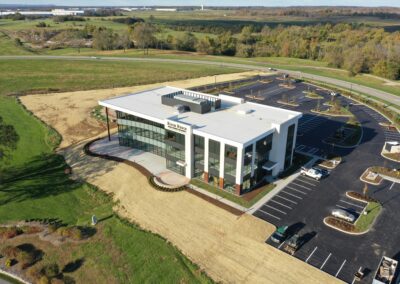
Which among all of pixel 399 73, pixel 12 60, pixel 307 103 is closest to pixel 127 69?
pixel 12 60

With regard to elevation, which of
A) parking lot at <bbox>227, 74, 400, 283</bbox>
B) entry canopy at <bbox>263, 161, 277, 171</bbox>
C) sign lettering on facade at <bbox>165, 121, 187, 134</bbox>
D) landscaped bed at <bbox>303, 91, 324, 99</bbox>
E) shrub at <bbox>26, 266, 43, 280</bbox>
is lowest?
shrub at <bbox>26, 266, 43, 280</bbox>

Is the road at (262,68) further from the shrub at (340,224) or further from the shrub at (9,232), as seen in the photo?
the shrub at (9,232)

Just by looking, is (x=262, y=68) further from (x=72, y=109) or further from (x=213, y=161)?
(x=213, y=161)

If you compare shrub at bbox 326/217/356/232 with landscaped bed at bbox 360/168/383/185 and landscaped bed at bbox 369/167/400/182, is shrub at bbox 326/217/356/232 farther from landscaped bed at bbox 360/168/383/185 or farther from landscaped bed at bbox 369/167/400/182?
landscaped bed at bbox 369/167/400/182

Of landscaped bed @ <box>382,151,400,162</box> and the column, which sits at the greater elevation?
the column

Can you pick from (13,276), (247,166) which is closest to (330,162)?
(247,166)

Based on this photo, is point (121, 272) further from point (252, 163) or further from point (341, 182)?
point (341, 182)

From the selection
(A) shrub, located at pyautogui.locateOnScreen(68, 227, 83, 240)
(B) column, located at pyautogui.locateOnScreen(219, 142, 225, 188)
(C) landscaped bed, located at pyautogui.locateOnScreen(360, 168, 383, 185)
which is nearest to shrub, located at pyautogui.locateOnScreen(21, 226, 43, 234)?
(A) shrub, located at pyautogui.locateOnScreen(68, 227, 83, 240)
